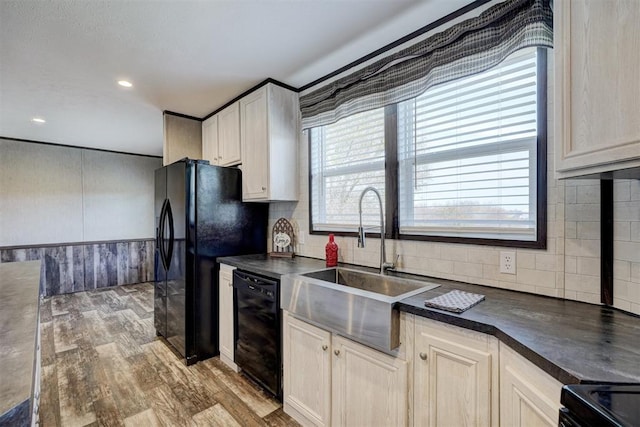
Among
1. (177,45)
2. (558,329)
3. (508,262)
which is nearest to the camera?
(558,329)

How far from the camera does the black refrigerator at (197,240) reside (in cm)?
251

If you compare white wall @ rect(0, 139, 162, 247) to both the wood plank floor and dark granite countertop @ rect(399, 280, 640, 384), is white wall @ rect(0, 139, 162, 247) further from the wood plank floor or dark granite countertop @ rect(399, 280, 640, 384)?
dark granite countertop @ rect(399, 280, 640, 384)

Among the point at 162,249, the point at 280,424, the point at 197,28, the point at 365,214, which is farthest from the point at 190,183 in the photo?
the point at 280,424

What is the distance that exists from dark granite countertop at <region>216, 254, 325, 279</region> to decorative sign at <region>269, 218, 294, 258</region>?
0.13 meters

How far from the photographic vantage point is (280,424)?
5.97ft

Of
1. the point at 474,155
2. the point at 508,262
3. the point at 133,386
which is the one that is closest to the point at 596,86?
the point at 474,155

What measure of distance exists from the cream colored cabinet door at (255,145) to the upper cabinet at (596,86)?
1.95m

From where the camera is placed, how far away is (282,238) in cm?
276

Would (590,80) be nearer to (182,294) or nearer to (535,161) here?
(535,161)

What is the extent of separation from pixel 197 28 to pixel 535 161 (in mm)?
2053

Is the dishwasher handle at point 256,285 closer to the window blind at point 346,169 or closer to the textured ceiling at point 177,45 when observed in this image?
the window blind at point 346,169

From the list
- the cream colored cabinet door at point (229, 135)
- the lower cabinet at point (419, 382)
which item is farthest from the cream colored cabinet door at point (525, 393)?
the cream colored cabinet door at point (229, 135)

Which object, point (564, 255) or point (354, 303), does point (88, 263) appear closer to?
point (354, 303)

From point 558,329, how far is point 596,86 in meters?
0.81
